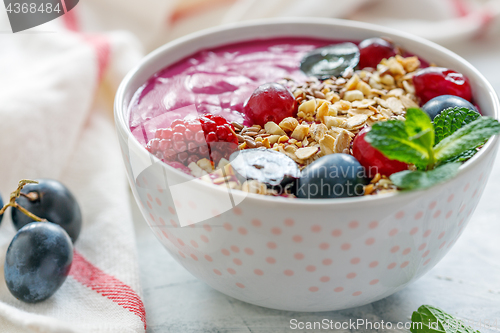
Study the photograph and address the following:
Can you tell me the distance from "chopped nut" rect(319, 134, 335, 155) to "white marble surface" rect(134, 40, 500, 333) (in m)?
0.34

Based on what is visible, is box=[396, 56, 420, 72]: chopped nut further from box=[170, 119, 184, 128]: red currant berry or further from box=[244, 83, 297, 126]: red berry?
box=[170, 119, 184, 128]: red currant berry

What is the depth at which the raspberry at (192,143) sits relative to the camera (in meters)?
0.88

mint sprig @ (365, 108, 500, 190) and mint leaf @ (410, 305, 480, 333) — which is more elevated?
mint sprig @ (365, 108, 500, 190)

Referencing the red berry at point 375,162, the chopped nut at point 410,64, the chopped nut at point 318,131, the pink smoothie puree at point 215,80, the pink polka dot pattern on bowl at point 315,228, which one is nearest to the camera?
the pink polka dot pattern on bowl at point 315,228

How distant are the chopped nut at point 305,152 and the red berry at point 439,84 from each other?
0.37m

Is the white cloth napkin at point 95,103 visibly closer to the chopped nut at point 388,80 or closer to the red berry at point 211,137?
the red berry at point 211,137

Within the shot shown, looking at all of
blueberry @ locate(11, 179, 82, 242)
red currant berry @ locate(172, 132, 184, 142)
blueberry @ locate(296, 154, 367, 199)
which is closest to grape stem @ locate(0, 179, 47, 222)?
blueberry @ locate(11, 179, 82, 242)

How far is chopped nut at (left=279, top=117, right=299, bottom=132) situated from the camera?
3.24 feet

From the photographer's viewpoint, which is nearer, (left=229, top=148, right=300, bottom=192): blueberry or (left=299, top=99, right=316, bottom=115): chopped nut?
(left=229, top=148, right=300, bottom=192): blueberry

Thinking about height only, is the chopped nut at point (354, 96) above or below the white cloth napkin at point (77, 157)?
above

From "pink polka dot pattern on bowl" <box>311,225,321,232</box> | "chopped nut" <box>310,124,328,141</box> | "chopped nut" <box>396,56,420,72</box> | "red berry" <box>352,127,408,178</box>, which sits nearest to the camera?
"pink polka dot pattern on bowl" <box>311,225,321,232</box>

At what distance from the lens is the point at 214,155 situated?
887 mm

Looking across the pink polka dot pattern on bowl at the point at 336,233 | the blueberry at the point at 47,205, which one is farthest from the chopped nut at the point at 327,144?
the blueberry at the point at 47,205

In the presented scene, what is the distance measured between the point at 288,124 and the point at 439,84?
0.38 m
